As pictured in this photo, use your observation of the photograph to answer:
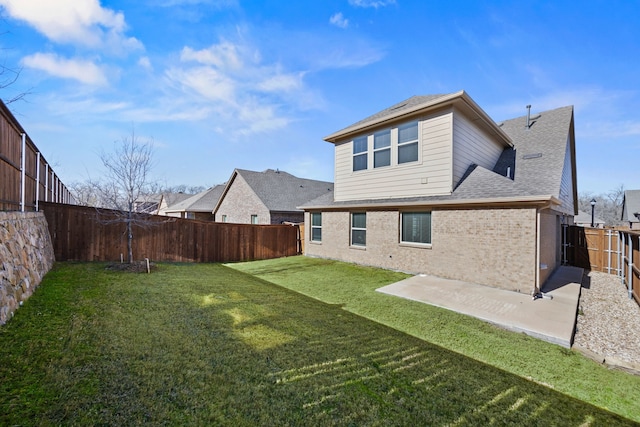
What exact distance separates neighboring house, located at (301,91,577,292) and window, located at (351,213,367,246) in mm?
43

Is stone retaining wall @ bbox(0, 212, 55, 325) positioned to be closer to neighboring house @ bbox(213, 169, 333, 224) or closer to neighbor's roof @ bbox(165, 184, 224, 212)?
neighboring house @ bbox(213, 169, 333, 224)

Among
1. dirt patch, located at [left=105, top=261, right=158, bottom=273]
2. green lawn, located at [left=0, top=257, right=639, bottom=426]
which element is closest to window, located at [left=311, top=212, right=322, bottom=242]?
dirt patch, located at [left=105, top=261, right=158, bottom=273]

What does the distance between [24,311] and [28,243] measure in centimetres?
224

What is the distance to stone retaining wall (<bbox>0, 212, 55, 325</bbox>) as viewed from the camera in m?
3.85

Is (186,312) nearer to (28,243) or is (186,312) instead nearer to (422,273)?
(28,243)

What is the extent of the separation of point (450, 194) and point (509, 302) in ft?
11.4

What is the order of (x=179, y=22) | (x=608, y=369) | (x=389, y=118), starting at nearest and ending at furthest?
(x=608, y=369), (x=179, y=22), (x=389, y=118)

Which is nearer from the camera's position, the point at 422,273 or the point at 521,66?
the point at 422,273

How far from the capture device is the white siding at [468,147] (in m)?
8.62

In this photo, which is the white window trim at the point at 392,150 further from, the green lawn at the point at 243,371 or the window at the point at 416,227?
the green lawn at the point at 243,371

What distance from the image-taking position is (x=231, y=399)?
8.39 feet

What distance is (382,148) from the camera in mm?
10258

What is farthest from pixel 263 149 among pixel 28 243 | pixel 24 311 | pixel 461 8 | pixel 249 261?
pixel 24 311

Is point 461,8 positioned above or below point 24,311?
above
